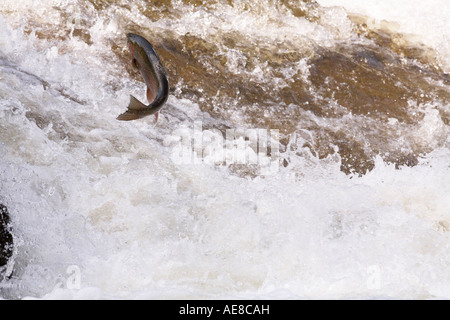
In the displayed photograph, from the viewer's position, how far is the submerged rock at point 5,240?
2.89m

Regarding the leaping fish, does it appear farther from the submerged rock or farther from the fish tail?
the submerged rock

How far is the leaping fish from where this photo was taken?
106 inches

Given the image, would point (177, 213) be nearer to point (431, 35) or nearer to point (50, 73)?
point (50, 73)

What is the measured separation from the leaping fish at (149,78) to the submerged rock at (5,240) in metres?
0.96

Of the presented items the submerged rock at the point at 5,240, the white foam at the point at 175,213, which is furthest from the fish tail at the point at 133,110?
the submerged rock at the point at 5,240

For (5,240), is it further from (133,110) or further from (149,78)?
(149,78)

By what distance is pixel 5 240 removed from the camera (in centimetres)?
297

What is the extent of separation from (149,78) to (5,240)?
3.78ft

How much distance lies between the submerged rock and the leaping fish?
96 centimetres

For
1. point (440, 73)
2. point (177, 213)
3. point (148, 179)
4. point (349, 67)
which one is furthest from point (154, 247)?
point (440, 73)

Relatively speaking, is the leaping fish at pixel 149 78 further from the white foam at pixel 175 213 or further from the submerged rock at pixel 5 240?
the submerged rock at pixel 5 240

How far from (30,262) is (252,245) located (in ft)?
3.91

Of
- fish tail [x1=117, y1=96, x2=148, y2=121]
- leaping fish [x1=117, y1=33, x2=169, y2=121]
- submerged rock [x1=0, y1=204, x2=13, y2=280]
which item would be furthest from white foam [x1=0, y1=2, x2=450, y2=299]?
fish tail [x1=117, y1=96, x2=148, y2=121]

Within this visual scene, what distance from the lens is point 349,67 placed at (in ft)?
14.9
